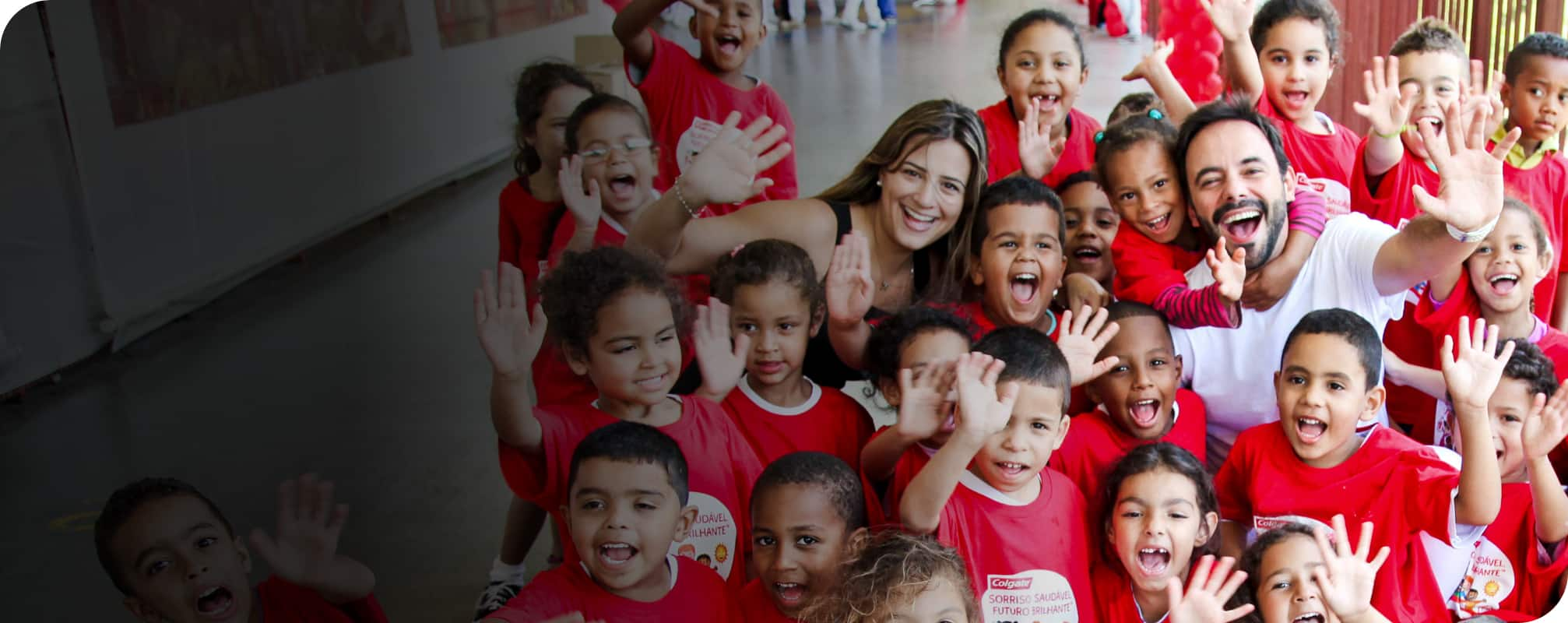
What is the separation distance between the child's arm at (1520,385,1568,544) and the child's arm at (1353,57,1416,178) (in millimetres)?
557

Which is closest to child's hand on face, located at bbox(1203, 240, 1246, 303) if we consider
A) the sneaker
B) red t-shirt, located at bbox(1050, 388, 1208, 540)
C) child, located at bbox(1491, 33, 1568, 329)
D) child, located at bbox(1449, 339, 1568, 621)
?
red t-shirt, located at bbox(1050, 388, 1208, 540)

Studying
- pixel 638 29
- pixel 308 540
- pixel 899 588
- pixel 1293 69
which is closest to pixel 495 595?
pixel 308 540

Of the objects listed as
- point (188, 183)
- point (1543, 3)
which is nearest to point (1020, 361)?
point (188, 183)

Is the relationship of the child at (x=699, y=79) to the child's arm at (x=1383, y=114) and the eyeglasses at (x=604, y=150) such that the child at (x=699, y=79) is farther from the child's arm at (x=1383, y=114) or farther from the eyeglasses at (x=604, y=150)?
the child's arm at (x=1383, y=114)

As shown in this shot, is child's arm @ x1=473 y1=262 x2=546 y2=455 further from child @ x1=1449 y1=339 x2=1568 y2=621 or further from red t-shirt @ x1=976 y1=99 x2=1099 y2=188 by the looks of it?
child @ x1=1449 y1=339 x2=1568 y2=621

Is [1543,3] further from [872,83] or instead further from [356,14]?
[356,14]

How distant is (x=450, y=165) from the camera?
1.98m

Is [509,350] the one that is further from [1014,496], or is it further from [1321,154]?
[1321,154]

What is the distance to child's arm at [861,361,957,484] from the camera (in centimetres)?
209

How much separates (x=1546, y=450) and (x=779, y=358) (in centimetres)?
152

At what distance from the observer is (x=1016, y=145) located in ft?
7.97

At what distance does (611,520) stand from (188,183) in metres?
0.82

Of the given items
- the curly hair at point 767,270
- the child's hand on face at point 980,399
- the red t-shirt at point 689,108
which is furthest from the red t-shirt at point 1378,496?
the red t-shirt at point 689,108

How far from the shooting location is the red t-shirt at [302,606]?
1873mm
